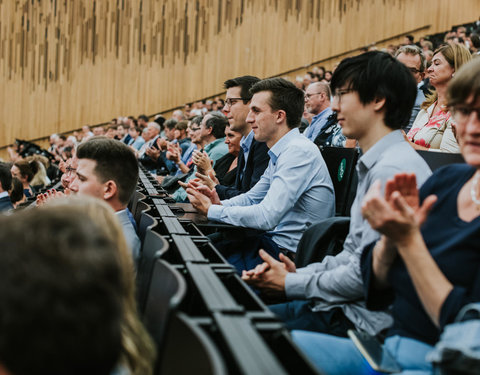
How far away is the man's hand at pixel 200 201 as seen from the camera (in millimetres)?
1784

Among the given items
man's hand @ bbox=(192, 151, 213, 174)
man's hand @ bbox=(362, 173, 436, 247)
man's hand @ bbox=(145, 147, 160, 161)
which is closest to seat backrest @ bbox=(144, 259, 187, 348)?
man's hand @ bbox=(362, 173, 436, 247)

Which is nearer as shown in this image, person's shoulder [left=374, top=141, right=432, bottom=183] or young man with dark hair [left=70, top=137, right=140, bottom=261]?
person's shoulder [left=374, top=141, right=432, bottom=183]

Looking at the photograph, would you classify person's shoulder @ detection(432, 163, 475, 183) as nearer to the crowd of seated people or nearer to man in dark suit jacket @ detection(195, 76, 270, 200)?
the crowd of seated people

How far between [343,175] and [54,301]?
4.95 ft

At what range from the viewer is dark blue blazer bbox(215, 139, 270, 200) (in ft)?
6.89

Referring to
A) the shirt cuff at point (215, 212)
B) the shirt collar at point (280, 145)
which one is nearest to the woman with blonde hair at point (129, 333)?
the shirt cuff at point (215, 212)

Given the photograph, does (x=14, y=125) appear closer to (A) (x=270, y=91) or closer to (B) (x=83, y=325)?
(A) (x=270, y=91)

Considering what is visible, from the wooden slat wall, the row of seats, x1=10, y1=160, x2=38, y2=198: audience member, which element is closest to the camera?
the row of seats

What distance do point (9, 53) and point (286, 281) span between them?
923 centimetres

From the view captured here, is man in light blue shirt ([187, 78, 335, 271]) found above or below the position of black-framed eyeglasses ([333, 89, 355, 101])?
below

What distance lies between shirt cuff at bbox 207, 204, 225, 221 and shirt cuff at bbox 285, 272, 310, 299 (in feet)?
1.81

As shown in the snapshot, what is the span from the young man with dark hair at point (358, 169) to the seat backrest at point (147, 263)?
0.24 meters

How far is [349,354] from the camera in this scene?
921mm

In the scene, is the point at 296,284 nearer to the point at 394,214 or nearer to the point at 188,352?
the point at 394,214
